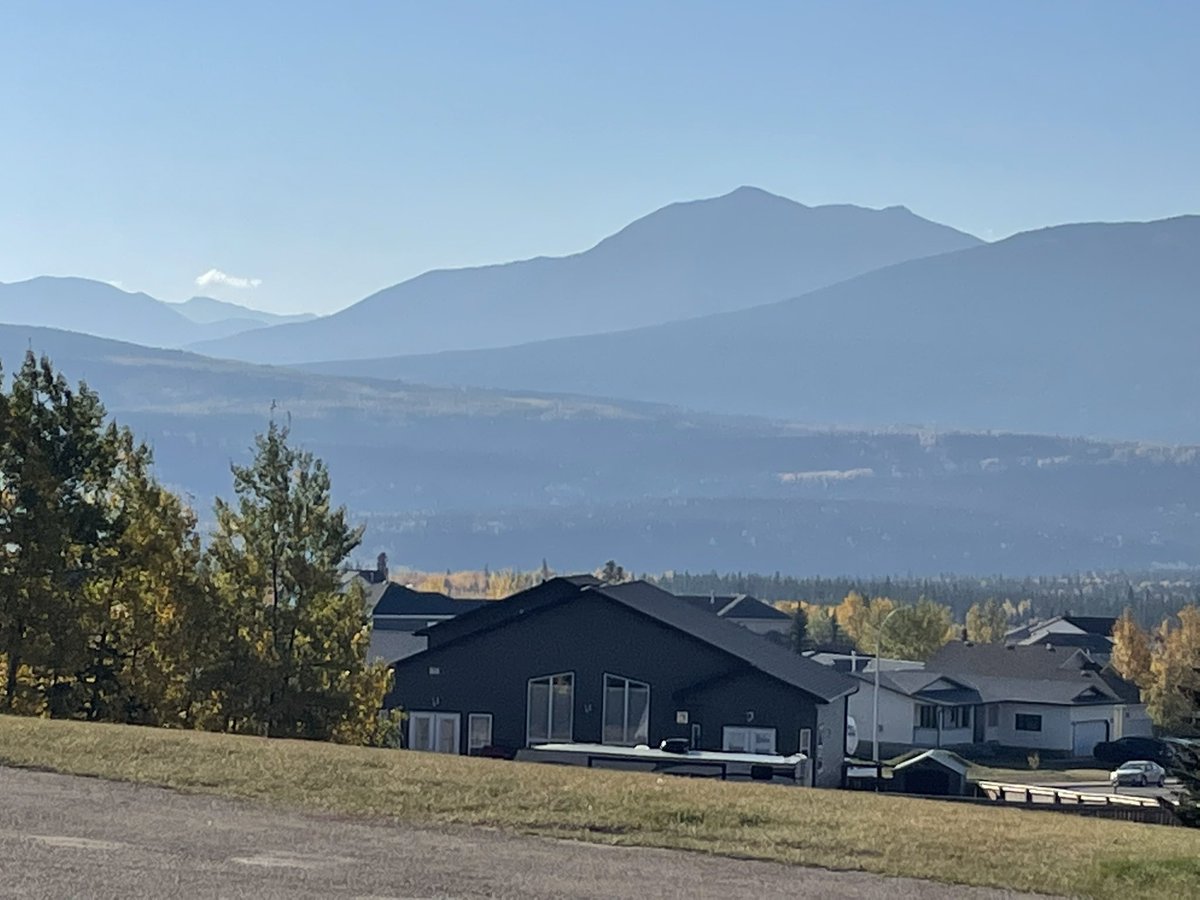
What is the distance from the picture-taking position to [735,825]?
16.6 m

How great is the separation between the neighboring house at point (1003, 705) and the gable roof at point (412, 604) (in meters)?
21.0

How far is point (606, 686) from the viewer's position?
4806 cm

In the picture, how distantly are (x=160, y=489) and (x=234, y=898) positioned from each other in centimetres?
2168

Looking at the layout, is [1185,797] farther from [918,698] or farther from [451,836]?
[918,698]

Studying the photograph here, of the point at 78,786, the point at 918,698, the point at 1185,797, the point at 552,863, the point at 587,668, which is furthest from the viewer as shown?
the point at 918,698

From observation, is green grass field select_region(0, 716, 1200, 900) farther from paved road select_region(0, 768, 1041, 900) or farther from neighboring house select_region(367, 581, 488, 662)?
neighboring house select_region(367, 581, 488, 662)

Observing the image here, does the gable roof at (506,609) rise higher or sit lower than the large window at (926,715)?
higher

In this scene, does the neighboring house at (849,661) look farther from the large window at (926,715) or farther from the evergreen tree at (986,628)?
the evergreen tree at (986,628)

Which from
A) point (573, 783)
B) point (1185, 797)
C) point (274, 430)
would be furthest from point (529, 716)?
point (573, 783)

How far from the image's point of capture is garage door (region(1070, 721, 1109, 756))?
282ft

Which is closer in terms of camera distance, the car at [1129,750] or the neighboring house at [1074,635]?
the car at [1129,750]

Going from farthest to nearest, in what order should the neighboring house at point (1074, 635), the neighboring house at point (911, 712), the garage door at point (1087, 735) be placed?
the neighboring house at point (1074, 635), the garage door at point (1087, 735), the neighboring house at point (911, 712)

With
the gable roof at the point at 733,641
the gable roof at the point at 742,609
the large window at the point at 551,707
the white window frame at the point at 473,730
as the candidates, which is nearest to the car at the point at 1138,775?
the gable roof at the point at 733,641

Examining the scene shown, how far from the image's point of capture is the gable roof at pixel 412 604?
301 feet
